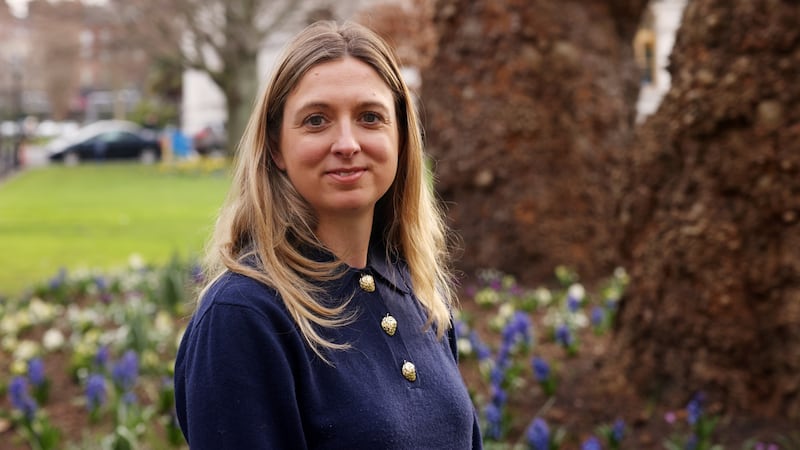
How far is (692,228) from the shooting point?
371 cm

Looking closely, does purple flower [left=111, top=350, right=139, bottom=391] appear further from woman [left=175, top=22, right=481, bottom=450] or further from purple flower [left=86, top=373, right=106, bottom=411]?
woman [left=175, top=22, right=481, bottom=450]

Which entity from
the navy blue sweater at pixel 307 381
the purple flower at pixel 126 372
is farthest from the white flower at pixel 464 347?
the navy blue sweater at pixel 307 381

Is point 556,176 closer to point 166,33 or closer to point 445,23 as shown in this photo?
point 445,23

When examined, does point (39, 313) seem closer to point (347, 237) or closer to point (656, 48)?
point (347, 237)

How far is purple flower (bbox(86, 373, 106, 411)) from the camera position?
4383 mm

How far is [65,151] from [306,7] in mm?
12870

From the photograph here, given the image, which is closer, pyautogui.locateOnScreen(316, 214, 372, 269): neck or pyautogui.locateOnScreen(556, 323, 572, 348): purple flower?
pyautogui.locateOnScreen(316, 214, 372, 269): neck

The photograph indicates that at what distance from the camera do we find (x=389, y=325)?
189cm

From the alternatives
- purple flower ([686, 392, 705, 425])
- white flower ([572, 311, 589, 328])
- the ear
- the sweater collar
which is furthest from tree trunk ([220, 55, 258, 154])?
the ear

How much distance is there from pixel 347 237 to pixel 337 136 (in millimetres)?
221

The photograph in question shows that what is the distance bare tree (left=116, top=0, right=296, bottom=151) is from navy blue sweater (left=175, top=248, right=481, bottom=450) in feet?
80.1

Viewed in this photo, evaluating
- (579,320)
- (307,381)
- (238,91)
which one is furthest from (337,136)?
(238,91)

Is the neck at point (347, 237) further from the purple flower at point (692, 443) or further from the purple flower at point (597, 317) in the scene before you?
the purple flower at point (597, 317)

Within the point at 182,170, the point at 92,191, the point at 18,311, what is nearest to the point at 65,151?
the point at 182,170
